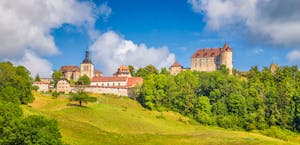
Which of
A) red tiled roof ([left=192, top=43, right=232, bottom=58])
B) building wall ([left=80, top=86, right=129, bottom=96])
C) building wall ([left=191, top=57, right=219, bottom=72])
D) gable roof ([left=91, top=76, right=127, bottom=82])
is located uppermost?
red tiled roof ([left=192, top=43, right=232, bottom=58])

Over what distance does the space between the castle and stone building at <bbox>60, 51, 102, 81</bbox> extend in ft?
132

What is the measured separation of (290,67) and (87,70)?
75861mm

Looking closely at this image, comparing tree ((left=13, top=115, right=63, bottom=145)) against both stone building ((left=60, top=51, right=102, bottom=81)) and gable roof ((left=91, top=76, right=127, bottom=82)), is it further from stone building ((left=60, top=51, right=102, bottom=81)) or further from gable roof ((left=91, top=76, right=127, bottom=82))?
stone building ((left=60, top=51, right=102, bottom=81))

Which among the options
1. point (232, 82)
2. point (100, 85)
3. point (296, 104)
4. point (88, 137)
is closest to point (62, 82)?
point (100, 85)

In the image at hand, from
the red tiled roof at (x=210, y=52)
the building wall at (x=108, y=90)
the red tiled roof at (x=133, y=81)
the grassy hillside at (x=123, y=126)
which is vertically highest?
the red tiled roof at (x=210, y=52)

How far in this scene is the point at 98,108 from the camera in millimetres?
88062

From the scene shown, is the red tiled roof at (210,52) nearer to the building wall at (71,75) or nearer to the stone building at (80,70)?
the stone building at (80,70)

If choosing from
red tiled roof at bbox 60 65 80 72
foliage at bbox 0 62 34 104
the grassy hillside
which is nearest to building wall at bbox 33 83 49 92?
red tiled roof at bbox 60 65 80 72

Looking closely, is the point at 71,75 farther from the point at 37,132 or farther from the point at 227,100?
the point at 37,132

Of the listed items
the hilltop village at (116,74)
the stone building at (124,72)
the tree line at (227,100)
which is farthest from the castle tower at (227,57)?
the stone building at (124,72)

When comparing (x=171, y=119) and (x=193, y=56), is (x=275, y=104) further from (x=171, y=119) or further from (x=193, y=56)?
(x=193, y=56)

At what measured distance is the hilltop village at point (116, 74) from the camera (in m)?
119

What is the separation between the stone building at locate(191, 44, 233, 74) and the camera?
15512cm

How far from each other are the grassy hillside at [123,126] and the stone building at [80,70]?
31829 millimetres
